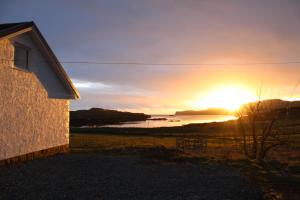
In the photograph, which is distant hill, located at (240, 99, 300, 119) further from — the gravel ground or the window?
the window

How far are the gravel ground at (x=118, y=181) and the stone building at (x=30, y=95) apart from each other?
1264 millimetres

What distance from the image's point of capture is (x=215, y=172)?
1587 cm

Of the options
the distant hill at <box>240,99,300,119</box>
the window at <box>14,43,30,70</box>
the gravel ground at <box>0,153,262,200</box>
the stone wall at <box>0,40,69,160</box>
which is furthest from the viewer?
the distant hill at <box>240,99,300,119</box>

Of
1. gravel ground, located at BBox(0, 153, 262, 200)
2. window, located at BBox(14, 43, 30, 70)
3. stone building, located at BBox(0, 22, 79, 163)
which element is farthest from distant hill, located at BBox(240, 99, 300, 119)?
window, located at BBox(14, 43, 30, 70)

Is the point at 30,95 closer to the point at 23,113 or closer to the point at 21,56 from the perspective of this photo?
the point at 23,113

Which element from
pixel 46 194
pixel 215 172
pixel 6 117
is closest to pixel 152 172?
pixel 215 172

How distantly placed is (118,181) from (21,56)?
346 inches

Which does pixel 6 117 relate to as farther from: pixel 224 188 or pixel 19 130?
pixel 224 188

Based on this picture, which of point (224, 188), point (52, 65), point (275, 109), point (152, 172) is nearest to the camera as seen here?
point (224, 188)

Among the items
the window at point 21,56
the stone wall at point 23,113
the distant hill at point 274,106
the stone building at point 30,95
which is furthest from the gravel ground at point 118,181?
the distant hill at point 274,106

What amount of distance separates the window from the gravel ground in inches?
184

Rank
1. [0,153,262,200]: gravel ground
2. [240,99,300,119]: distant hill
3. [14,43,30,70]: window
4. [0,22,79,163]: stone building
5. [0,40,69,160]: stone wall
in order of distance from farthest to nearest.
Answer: [240,99,300,119]: distant hill → [14,43,30,70]: window → [0,22,79,163]: stone building → [0,40,69,160]: stone wall → [0,153,262,200]: gravel ground

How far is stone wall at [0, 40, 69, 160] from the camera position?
15758 mm

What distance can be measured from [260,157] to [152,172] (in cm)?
849
